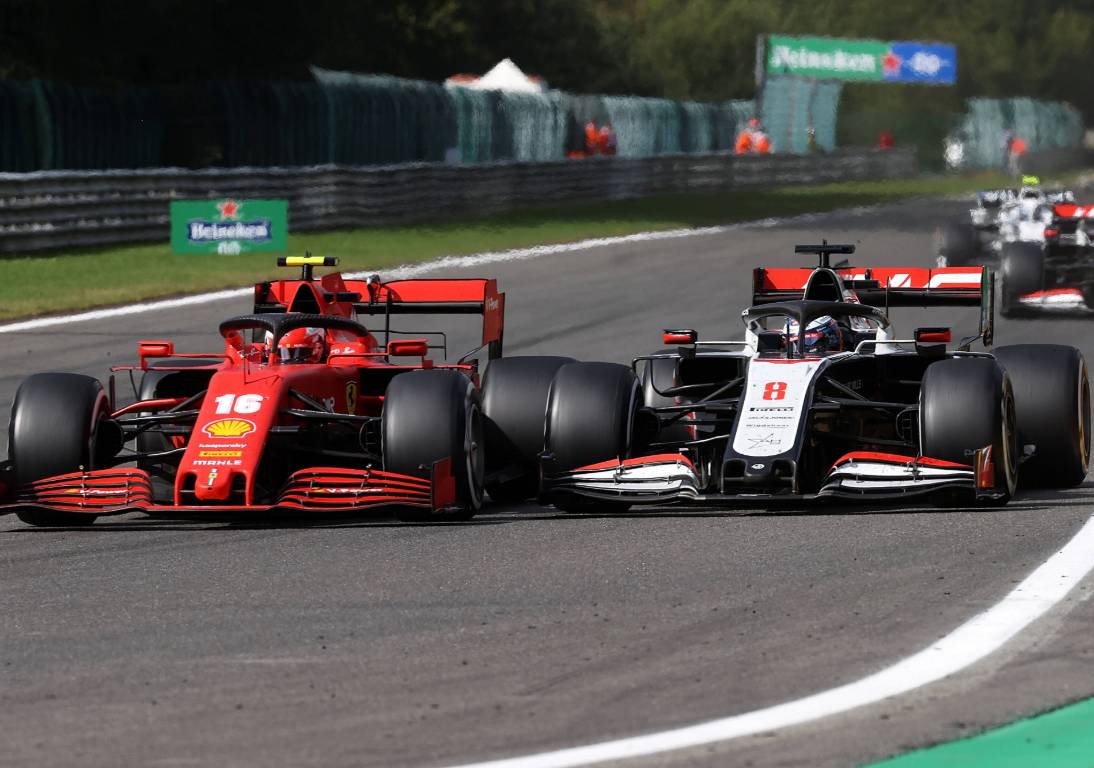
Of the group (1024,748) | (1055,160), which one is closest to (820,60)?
(1055,160)

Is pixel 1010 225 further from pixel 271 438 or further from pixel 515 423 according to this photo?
pixel 271 438

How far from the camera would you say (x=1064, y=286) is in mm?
22969

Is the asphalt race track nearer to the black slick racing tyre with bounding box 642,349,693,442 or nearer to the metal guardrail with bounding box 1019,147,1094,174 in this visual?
the black slick racing tyre with bounding box 642,349,693,442

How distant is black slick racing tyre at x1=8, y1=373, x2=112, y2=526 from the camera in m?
10.6

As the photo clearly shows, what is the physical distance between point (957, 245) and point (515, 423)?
16.3 metres

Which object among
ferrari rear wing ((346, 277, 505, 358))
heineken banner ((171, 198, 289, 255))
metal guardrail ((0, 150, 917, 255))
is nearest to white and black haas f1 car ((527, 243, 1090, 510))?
ferrari rear wing ((346, 277, 505, 358))

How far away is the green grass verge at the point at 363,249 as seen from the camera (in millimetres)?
24656

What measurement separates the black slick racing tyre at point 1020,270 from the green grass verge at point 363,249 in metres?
9.36

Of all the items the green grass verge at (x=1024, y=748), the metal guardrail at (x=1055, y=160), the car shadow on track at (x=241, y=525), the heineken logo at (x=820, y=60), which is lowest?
the car shadow on track at (x=241, y=525)

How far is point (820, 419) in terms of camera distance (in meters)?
11.0

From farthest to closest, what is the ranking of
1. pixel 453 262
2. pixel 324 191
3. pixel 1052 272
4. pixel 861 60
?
pixel 861 60 < pixel 324 191 < pixel 453 262 < pixel 1052 272

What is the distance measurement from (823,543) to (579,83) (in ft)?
221

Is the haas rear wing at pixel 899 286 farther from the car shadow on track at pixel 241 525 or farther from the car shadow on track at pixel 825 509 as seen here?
the car shadow on track at pixel 241 525

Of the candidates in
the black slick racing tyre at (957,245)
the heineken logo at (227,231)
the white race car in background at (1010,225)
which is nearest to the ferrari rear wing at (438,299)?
the white race car in background at (1010,225)
